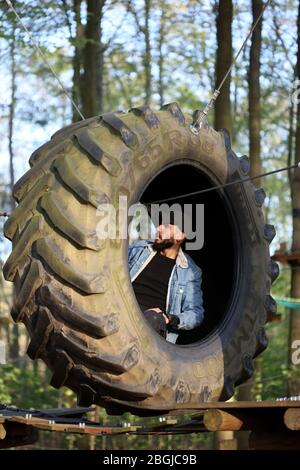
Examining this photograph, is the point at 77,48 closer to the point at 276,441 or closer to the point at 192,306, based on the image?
the point at 192,306

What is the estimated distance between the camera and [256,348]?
7227mm

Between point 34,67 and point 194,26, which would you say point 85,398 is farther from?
point 34,67

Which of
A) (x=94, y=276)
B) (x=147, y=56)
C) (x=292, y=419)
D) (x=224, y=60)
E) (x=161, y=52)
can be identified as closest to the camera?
(x=292, y=419)

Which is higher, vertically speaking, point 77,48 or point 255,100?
point 77,48

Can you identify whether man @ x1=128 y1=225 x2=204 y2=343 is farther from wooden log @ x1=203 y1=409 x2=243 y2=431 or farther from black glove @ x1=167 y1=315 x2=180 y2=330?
wooden log @ x1=203 y1=409 x2=243 y2=431

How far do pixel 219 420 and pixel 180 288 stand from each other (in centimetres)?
179

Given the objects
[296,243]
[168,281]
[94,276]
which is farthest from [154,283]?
[296,243]

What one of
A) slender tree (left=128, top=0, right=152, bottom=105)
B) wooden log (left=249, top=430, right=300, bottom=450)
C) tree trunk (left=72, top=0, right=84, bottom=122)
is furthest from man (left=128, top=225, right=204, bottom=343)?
slender tree (left=128, top=0, right=152, bottom=105)

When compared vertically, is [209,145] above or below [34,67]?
below

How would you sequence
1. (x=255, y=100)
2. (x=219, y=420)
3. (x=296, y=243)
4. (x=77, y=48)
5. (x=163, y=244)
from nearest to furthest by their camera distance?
(x=219, y=420) < (x=163, y=244) < (x=296, y=243) < (x=255, y=100) < (x=77, y=48)

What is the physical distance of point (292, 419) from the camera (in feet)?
17.2

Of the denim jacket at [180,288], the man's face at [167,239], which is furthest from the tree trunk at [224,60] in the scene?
the denim jacket at [180,288]

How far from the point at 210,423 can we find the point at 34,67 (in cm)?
1868
